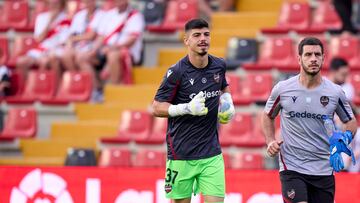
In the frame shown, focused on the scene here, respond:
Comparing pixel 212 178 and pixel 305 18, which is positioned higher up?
pixel 305 18

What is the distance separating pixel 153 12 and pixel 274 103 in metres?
7.72

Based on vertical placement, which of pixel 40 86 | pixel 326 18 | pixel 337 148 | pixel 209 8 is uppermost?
pixel 209 8

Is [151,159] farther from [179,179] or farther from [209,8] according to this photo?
[179,179]

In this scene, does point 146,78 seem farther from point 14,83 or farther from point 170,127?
point 170,127

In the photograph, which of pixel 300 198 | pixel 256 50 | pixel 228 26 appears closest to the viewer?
pixel 300 198

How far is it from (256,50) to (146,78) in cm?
176

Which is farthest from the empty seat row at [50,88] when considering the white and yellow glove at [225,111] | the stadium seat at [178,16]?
the white and yellow glove at [225,111]

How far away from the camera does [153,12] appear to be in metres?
17.3

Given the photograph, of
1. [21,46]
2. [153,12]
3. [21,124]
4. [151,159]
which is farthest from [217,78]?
[21,46]

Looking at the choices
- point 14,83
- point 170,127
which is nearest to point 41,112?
point 14,83

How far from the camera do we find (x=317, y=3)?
53.9 feet

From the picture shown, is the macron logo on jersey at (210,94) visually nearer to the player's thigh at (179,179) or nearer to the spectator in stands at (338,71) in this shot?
the player's thigh at (179,179)

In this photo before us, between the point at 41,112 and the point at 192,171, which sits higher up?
the point at 41,112

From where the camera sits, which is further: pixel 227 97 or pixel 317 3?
pixel 317 3
